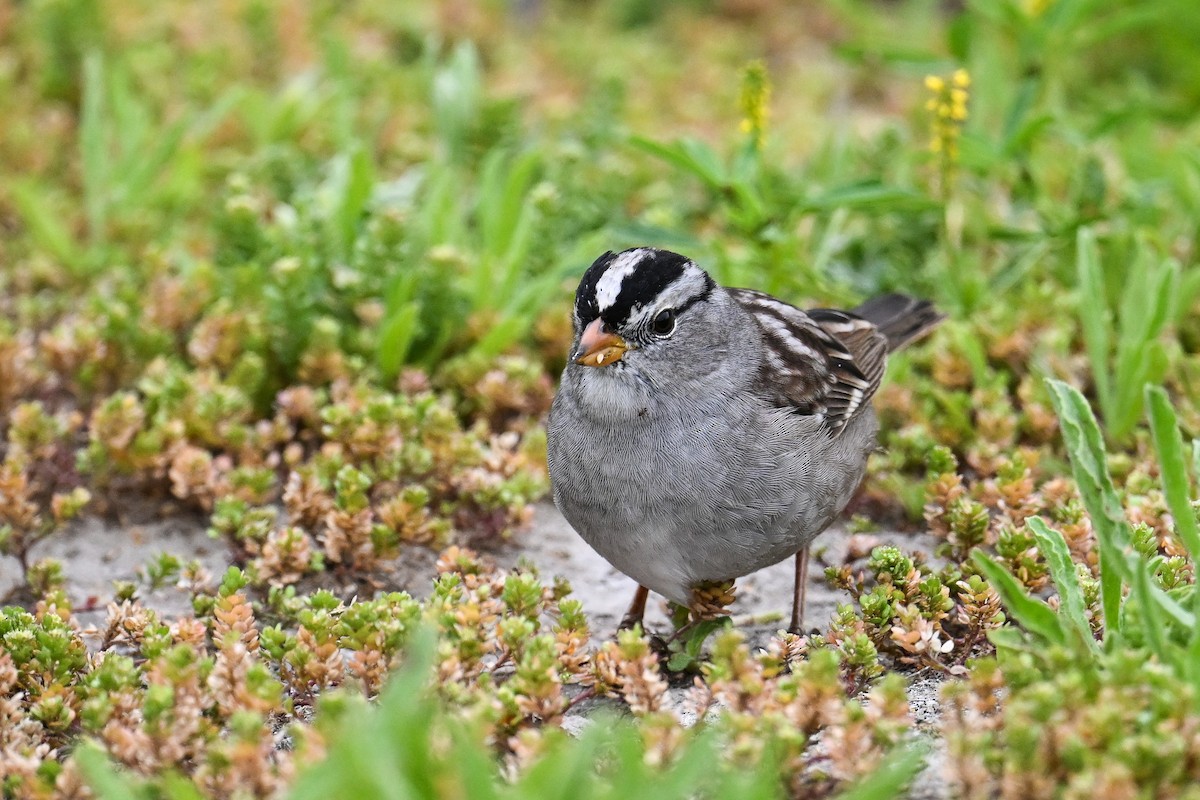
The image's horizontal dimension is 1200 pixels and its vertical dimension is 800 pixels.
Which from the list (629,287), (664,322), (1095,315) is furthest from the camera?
(1095,315)

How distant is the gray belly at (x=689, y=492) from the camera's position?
12.8ft

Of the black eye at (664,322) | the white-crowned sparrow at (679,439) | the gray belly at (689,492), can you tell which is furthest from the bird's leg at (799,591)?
the black eye at (664,322)

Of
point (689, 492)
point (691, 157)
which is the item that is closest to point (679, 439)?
point (689, 492)

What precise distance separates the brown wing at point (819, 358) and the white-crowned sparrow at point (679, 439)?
0.02 metres

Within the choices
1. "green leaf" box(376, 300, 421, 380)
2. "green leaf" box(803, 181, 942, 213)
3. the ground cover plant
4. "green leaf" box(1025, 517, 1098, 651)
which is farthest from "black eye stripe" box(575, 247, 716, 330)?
"green leaf" box(803, 181, 942, 213)

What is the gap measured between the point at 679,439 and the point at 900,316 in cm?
172

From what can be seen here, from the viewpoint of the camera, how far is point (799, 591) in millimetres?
4520

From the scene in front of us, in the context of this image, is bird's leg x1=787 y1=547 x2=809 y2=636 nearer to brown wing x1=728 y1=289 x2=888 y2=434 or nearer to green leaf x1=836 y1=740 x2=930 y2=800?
brown wing x1=728 y1=289 x2=888 y2=434

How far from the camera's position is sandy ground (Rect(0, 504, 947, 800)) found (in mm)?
4641

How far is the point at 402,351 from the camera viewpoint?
548 cm

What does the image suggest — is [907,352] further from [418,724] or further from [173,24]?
[173,24]

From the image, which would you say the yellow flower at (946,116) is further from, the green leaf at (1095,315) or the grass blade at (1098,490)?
the grass blade at (1098,490)

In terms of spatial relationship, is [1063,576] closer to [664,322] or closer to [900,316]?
[664,322]

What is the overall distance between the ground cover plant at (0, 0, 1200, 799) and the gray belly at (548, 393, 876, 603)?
0.25m
